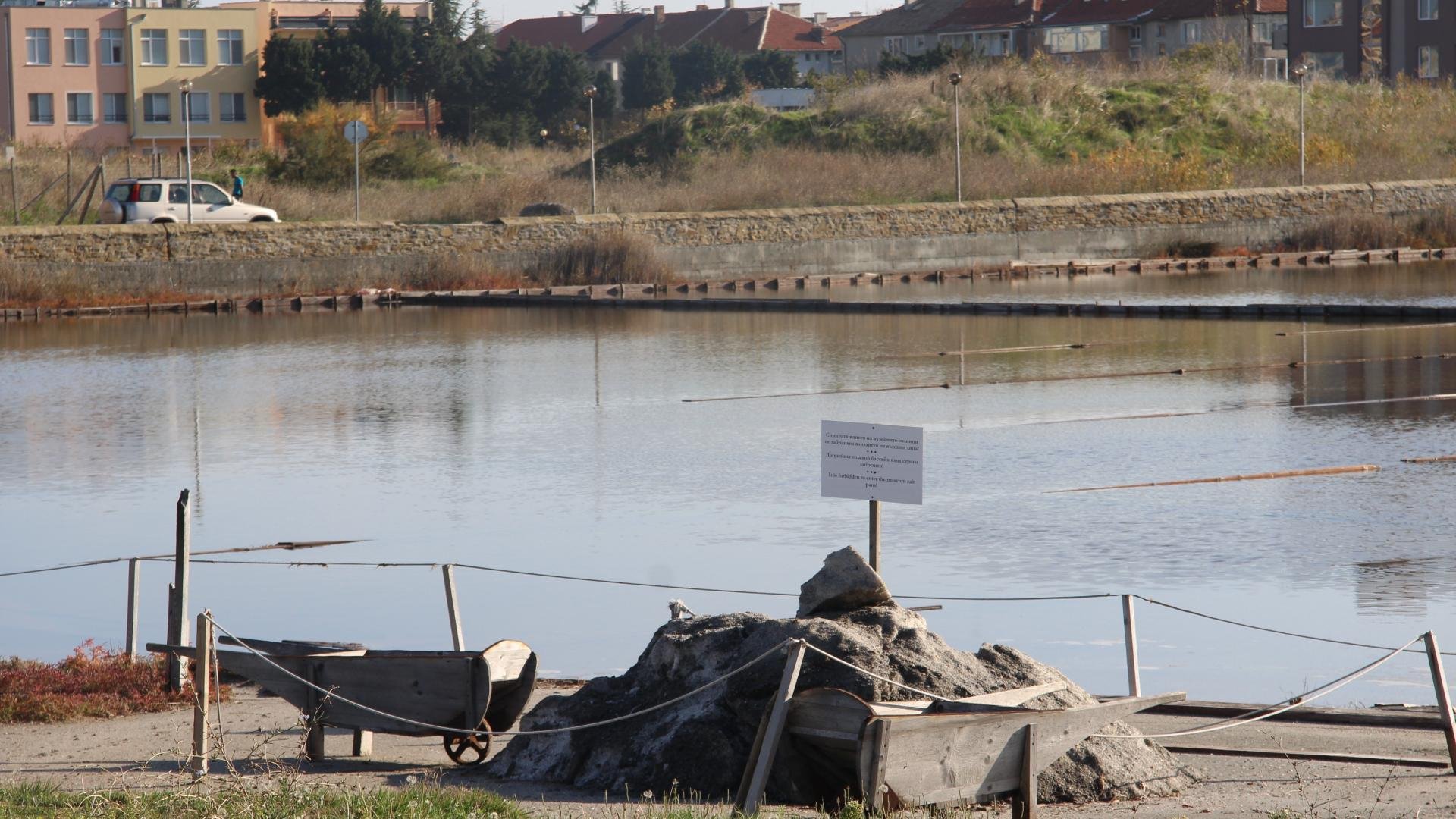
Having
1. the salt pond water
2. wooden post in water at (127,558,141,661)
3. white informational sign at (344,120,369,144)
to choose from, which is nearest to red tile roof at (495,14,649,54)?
white informational sign at (344,120,369,144)

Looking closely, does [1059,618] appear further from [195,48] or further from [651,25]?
[651,25]

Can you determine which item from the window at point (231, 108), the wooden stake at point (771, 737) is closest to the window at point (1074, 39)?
the window at point (231, 108)

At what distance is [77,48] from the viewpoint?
2692 inches

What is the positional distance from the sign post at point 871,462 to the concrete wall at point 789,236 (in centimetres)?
2640

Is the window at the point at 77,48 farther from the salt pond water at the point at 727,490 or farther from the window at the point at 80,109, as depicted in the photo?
the salt pond water at the point at 727,490

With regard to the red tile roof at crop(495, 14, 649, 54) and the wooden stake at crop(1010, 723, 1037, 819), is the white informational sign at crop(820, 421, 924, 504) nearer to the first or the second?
the wooden stake at crop(1010, 723, 1037, 819)

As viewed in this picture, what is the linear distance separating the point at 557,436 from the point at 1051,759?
1108 centimetres

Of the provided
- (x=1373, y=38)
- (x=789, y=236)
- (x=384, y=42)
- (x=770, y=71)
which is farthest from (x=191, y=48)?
(x=1373, y=38)

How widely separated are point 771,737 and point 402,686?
6.23 feet

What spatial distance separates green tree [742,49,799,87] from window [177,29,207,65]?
3043cm

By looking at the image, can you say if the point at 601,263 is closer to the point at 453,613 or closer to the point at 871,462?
the point at 453,613

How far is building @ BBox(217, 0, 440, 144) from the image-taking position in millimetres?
70000

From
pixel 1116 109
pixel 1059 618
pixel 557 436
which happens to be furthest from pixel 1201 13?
pixel 1059 618

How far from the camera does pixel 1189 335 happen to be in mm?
25172
